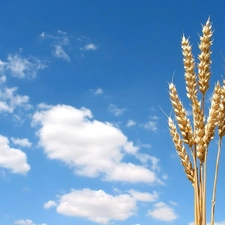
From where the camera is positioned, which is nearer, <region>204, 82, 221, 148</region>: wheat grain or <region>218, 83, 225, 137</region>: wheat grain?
<region>204, 82, 221, 148</region>: wheat grain

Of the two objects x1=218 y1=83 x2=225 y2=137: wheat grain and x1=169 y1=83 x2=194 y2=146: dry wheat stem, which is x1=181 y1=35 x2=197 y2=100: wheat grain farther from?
x1=218 y1=83 x2=225 y2=137: wheat grain

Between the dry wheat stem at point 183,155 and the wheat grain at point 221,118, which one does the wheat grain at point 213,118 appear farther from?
the dry wheat stem at point 183,155

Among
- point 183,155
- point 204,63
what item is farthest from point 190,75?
point 183,155

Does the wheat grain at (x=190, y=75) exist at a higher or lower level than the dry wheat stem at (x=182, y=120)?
higher

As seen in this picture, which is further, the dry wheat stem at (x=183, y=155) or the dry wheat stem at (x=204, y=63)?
the dry wheat stem at (x=204, y=63)

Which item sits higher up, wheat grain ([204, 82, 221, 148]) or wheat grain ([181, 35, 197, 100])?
wheat grain ([181, 35, 197, 100])

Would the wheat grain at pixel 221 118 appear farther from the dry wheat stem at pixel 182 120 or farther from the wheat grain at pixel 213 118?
the dry wheat stem at pixel 182 120

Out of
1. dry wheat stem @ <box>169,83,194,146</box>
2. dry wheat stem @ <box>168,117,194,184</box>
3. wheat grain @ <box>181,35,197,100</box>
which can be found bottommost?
dry wheat stem @ <box>168,117,194,184</box>

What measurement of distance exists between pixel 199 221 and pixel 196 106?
36.9 inches

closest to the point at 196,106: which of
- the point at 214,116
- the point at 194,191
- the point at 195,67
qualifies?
the point at 214,116

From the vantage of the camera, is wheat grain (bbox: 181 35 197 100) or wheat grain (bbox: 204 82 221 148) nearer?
wheat grain (bbox: 204 82 221 148)

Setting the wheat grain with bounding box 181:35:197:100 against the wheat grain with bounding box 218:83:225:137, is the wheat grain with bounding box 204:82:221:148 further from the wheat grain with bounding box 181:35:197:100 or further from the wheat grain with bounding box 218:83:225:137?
the wheat grain with bounding box 181:35:197:100

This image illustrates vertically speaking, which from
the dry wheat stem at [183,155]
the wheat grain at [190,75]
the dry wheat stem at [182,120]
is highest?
the wheat grain at [190,75]

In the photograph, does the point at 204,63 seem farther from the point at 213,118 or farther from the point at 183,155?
the point at 183,155
